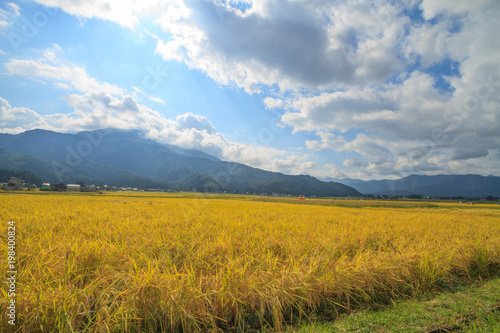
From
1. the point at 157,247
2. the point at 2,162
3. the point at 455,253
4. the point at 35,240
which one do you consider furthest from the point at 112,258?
the point at 2,162

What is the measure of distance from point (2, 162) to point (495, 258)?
30773 centimetres

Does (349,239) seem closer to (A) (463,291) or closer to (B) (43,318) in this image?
(A) (463,291)

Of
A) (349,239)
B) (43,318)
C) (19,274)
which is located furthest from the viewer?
(349,239)

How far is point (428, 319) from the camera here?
2828 millimetres

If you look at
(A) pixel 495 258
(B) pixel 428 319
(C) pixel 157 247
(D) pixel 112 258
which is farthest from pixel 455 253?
(D) pixel 112 258

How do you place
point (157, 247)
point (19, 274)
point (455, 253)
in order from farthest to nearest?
1. point (455, 253)
2. point (157, 247)
3. point (19, 274)

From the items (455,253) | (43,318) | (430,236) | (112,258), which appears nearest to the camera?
(43,318)

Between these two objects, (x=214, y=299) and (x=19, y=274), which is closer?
(x=214, y=299)

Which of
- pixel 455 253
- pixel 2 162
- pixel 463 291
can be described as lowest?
pixel 463 291

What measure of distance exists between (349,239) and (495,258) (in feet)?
12.1

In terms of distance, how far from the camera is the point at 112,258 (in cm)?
375

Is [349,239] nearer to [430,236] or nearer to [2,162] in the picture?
[430,236]

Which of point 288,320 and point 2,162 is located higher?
point 2,162

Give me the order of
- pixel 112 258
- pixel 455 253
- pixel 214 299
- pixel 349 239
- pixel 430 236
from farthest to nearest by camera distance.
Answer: pixel 430 236 → pixel 349 239 → pixel 455 253 → pixel 112 258 → pixel 214 299
